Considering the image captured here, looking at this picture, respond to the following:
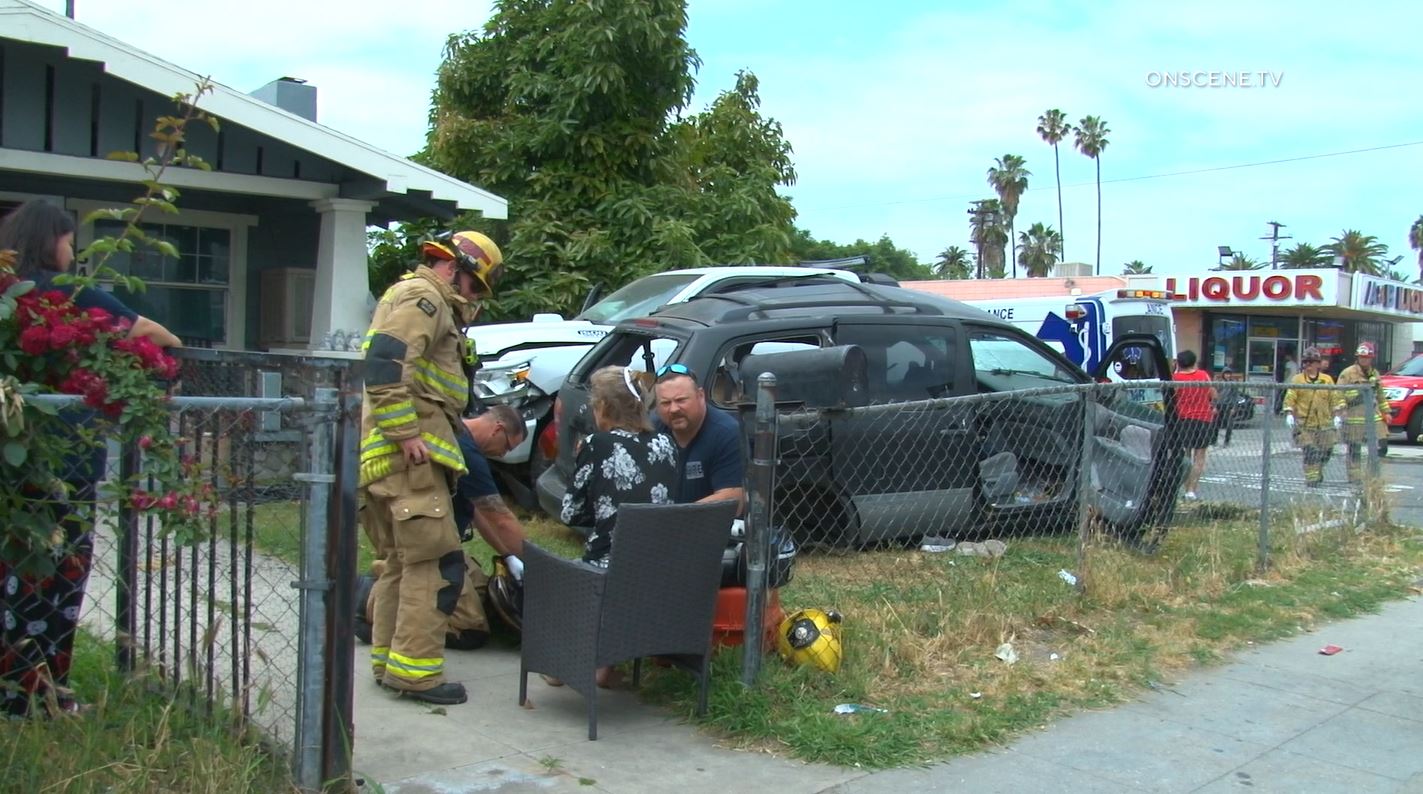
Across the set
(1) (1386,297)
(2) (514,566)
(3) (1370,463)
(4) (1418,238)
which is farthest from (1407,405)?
(4) (1418,238)

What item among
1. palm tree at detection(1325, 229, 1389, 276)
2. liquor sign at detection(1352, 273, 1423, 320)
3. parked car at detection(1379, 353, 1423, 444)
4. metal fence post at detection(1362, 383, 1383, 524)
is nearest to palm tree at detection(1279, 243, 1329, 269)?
palm tree at detection(1325, 229, 1389, 276)

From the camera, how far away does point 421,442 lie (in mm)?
4633

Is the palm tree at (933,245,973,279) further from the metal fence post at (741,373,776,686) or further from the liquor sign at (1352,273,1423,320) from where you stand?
the metal fence post at (741,373,776,686)

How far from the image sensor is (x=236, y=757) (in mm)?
3580

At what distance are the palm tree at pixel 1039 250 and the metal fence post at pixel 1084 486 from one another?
65985 millimetres

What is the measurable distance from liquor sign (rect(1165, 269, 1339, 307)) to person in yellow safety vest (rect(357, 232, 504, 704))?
98.1ft

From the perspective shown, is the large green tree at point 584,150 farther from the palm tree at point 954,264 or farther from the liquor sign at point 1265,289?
the palm tree at point 954,264

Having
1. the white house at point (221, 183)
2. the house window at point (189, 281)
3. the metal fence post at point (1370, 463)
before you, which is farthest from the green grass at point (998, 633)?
the house window at point (189, 281)

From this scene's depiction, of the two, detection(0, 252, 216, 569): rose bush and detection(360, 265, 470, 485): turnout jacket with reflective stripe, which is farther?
detection(360, 265, 470, 485): turnout jacket with reflective stripe

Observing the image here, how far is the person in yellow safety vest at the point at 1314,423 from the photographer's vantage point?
8922 millimetres

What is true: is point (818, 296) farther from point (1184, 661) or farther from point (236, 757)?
point (236, 757)

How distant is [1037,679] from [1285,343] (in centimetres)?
3393

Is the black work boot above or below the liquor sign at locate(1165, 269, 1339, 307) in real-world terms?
below

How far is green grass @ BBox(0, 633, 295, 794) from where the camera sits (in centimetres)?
334
